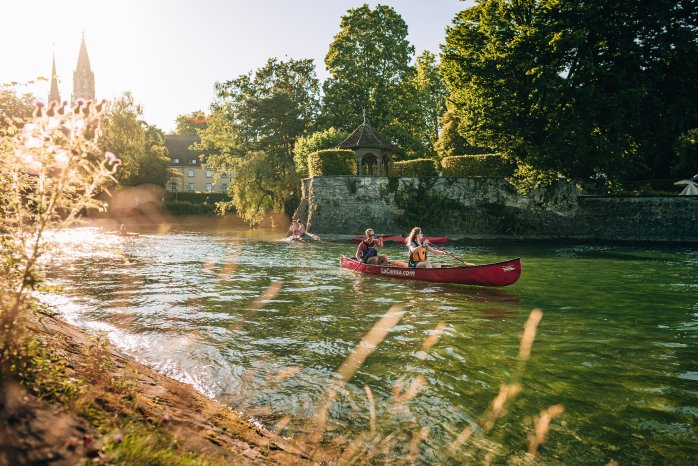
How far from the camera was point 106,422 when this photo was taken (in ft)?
10.7

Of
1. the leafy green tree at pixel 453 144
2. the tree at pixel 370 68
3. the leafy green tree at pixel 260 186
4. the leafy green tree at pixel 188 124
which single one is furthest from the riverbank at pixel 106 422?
the leafy green tree at pixel 188 124

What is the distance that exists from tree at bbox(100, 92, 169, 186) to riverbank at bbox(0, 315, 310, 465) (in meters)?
51.2

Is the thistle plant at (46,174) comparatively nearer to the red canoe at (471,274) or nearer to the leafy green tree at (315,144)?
the red canoe at (471,274)

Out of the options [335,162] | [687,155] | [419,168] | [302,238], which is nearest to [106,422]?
[302,238]

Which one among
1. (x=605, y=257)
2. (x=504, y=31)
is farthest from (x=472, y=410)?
(x=504, y=31)

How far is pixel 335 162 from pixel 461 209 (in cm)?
973

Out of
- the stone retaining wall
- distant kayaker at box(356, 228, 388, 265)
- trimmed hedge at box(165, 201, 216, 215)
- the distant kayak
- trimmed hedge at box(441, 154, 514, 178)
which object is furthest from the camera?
trimmed hedge at box(165, 201, 216, 215)

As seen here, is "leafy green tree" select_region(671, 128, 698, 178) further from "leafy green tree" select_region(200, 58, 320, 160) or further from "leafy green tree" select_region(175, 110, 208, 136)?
"leafy green tree" select_region(175, 110, 208, 136)

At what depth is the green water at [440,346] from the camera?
520 cm

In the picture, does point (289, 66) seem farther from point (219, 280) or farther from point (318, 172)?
point (219, 280)

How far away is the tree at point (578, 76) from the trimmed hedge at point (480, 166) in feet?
14.9

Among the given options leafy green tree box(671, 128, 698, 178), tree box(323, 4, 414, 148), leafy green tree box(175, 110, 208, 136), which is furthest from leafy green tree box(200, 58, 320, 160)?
leafy green tree box(175, 110, 208, 136)

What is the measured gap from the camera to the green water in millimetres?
5195

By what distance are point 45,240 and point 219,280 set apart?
12.4 m
